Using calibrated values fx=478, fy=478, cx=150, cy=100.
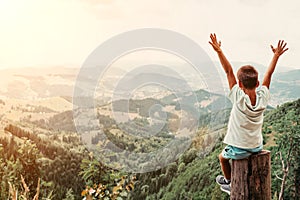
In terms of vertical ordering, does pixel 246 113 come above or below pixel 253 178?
above

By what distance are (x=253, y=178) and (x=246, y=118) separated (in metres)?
0.29

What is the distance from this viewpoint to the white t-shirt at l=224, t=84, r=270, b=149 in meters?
2.28

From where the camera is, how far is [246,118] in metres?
2.30

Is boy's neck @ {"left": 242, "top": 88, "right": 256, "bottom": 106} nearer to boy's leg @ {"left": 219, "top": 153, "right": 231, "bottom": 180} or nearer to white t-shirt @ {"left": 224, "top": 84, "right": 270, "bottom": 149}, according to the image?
white t-shirt @ {"left": 224, "top": 84, "right": 270, "bottom": 149}

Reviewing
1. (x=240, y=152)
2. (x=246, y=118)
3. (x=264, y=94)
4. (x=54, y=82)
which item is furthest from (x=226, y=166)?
(x=54, y=82)

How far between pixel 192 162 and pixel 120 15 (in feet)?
3.89

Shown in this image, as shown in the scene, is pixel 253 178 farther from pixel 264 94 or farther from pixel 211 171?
pixel 211 171

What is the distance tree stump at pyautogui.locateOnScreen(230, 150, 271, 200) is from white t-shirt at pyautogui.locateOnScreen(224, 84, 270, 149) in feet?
0.24

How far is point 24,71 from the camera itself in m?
3.43

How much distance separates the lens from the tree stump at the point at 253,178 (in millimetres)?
2277

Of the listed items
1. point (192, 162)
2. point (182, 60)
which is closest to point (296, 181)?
point (192, 162)

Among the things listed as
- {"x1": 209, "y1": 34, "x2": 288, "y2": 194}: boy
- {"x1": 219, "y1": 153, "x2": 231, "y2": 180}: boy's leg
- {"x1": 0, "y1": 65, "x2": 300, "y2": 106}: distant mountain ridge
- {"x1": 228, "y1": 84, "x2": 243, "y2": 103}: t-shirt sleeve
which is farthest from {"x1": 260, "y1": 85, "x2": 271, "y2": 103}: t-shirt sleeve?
{"x1": 0, "y1": 65, "x2": 300, "y2": 106}: distant mountain ridge

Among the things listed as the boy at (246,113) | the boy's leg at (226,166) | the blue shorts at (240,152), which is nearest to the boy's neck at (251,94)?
the boy at (246,113)

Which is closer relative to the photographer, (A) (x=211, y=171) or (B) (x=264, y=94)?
(B) (x=264, y=94)
